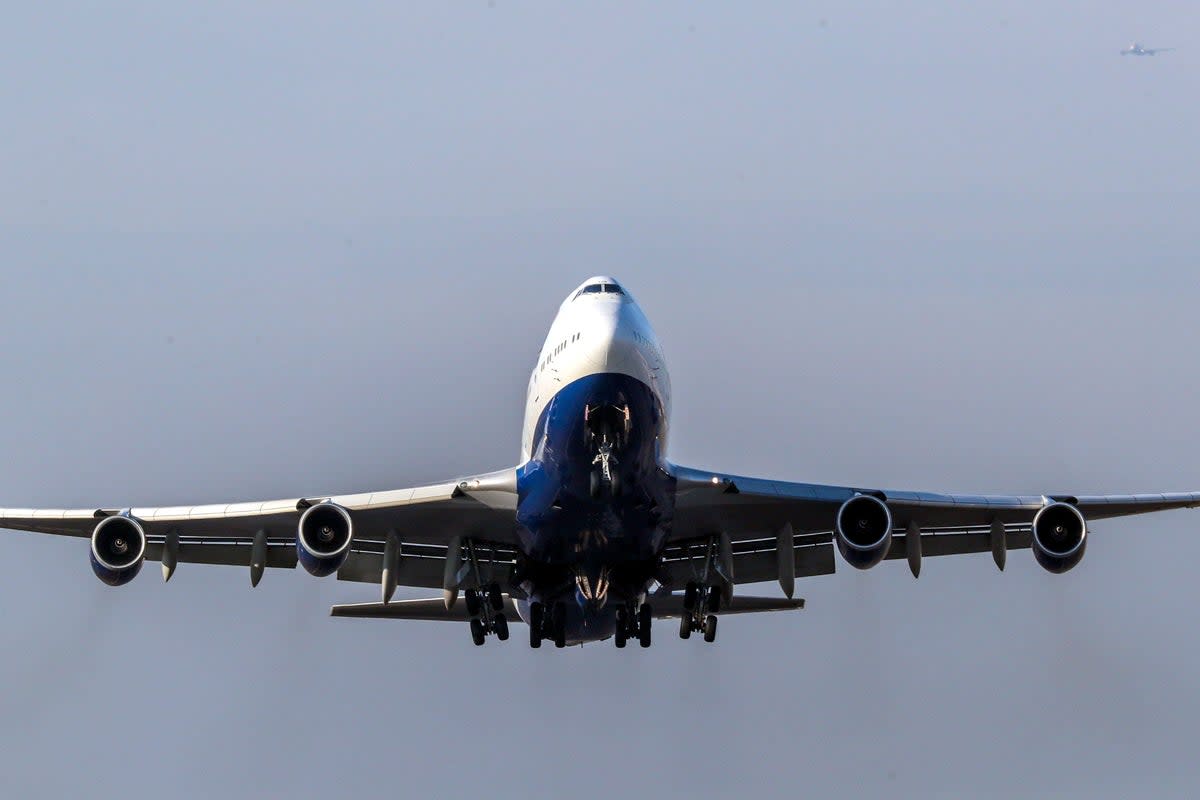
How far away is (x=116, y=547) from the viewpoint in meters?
40.2

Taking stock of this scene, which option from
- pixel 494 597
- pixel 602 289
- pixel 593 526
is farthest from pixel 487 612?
pixel 602 289

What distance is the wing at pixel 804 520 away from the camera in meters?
39.8

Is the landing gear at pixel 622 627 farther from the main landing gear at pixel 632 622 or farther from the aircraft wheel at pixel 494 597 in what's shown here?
the aircraft wheel at pixel 494 597

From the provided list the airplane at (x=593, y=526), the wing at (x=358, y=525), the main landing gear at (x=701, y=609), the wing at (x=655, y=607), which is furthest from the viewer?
the wing at (x=655, y=607)

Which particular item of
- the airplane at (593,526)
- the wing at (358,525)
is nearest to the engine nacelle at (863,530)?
the airplane at (593,526)

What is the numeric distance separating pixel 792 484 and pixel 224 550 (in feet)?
43.0

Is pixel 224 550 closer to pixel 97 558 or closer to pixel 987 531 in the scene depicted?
pixel 97 558

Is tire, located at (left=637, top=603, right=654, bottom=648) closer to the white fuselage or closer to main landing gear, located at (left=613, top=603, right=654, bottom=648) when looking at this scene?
main landing gear, located at (left=613, top=603, right=654, bottom=648)

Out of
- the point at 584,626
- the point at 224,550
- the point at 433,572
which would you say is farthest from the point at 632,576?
the point at 224,550

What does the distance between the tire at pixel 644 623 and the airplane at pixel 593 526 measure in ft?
0.10

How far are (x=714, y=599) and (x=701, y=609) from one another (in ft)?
1.19

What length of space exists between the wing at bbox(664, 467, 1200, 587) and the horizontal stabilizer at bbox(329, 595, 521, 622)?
495 centimetres

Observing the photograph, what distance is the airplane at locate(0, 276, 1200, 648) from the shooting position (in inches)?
1405

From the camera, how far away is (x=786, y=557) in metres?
41.6
